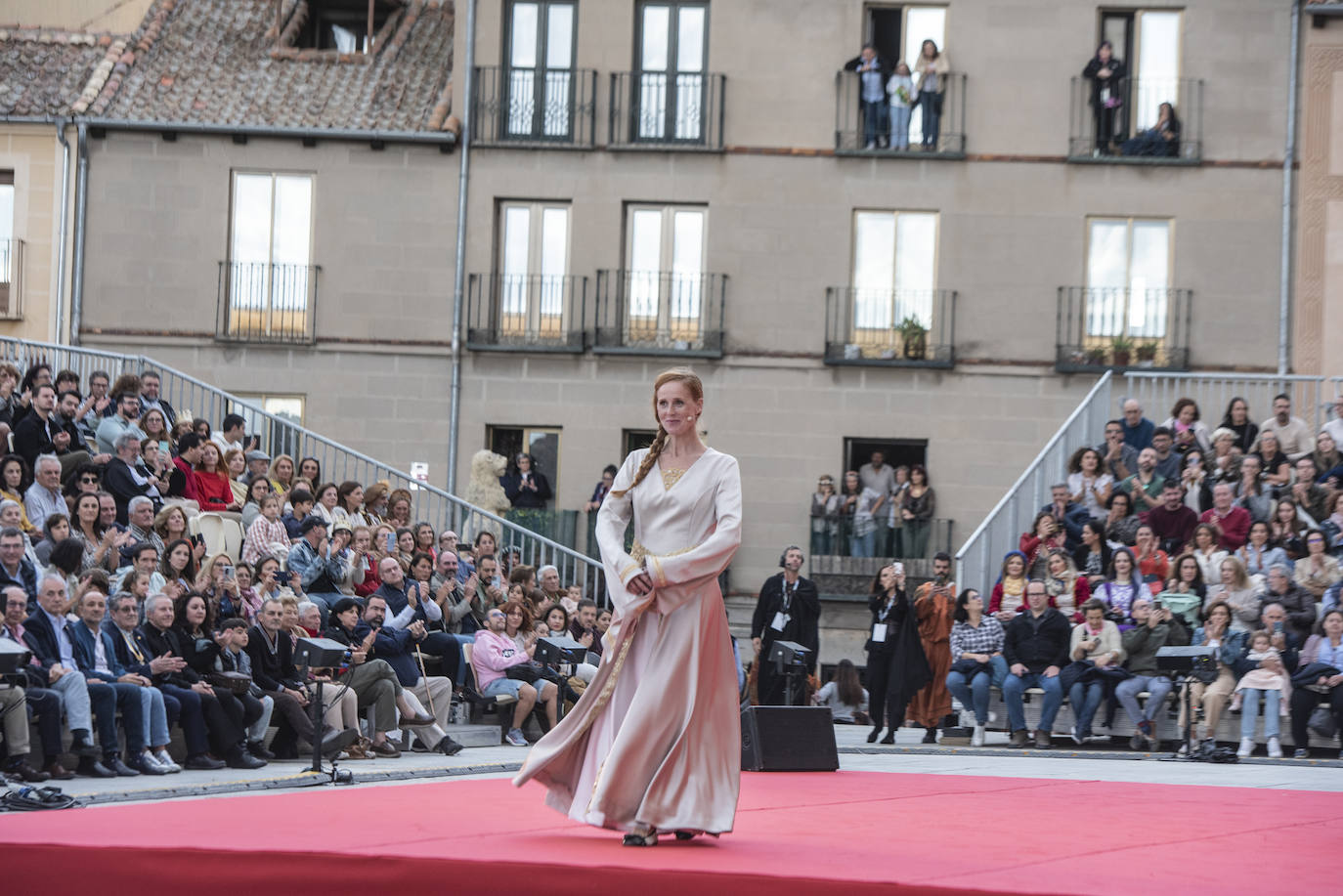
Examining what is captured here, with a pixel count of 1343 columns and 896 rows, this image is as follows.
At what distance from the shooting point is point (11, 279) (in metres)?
24.2

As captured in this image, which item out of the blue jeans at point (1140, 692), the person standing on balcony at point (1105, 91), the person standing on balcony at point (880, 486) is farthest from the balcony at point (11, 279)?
the blue jeans at point (1140, 692)

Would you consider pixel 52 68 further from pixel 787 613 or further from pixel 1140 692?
pixel 1140 692

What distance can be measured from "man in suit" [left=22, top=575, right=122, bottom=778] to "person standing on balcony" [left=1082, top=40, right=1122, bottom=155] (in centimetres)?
1702

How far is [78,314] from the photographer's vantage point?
24188 millimetres

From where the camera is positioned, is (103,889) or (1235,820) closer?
(103,889)

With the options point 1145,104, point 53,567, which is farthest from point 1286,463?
point 53,567

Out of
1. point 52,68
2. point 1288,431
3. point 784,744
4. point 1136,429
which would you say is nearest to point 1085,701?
point 784,744

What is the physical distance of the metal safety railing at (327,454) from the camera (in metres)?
18.3

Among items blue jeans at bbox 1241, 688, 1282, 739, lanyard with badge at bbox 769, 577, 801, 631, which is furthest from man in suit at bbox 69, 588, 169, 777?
blue jeans at bbox 1241, 688, 1282, 739

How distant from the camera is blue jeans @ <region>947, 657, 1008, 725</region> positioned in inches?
592

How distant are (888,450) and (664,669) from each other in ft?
59.2

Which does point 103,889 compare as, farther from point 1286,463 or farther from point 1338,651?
point 1286,463

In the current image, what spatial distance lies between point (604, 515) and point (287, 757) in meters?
5.74

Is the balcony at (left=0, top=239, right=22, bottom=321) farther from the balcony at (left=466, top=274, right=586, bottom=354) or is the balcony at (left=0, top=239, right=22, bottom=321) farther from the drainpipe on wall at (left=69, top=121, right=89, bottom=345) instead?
the balcony at (left=466, top=274, right=586, bottom=354)
